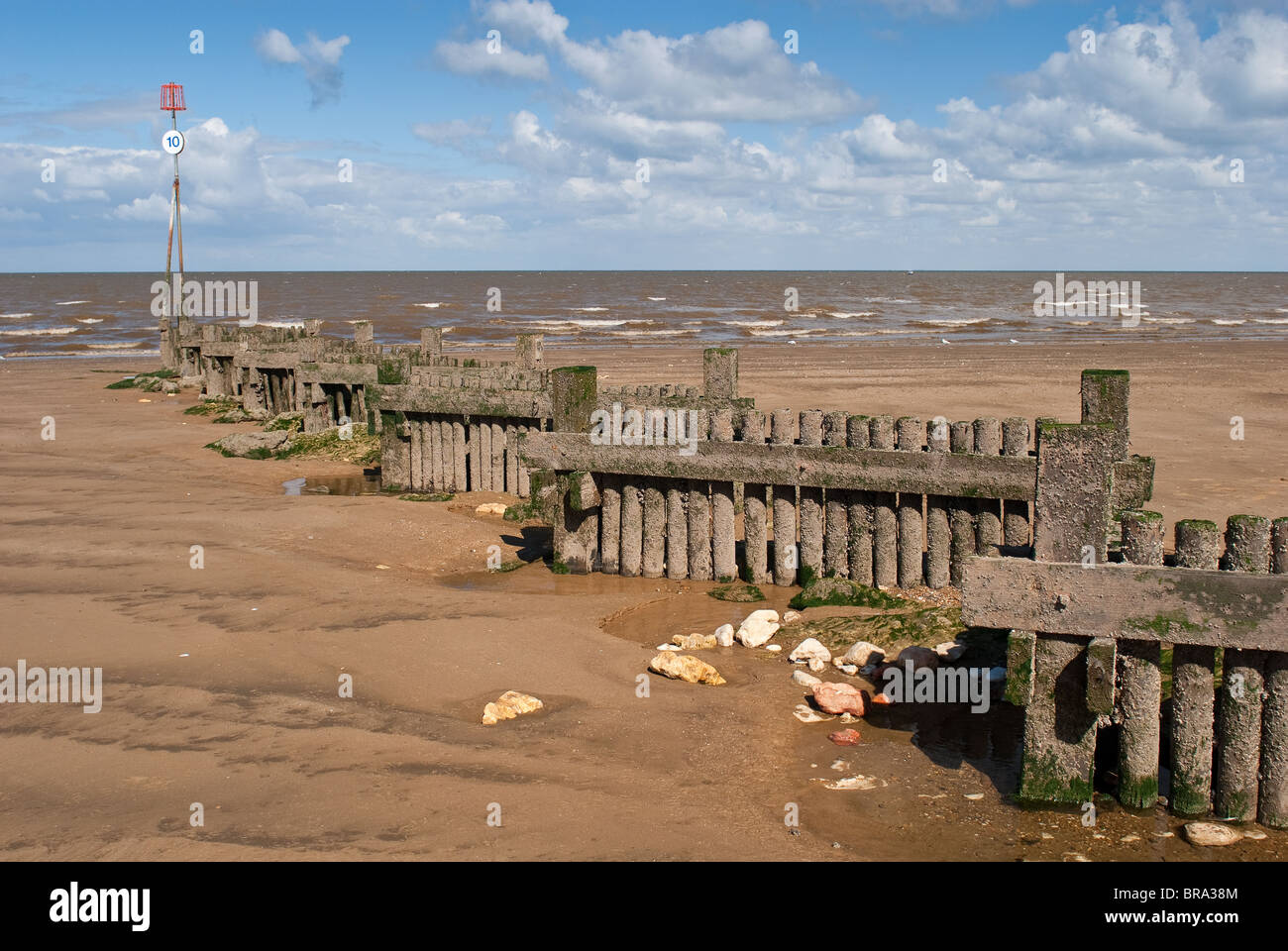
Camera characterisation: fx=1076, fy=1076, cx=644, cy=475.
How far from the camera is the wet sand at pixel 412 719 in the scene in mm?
5633

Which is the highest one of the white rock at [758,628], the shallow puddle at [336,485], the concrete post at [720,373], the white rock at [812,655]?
the concrete post at [720,373]

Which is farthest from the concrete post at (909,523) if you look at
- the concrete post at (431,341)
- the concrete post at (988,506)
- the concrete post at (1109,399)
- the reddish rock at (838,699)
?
the concrete post at (431,341)

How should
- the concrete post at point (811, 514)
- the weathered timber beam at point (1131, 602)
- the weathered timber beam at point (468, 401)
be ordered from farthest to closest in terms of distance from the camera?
the weathered timber beam at point (468, 401), the concrete post at point (811, 514), the weathered timber beam at point (1131, 602)

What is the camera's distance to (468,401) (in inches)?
541

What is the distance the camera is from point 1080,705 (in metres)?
5.90

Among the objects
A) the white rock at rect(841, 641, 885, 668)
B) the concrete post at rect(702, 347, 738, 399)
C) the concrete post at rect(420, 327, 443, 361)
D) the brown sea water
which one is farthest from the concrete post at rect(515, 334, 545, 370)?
the brown sea water

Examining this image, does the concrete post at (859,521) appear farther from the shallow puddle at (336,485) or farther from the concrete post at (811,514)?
the shallow puddle at (336,485)

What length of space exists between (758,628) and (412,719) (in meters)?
2.89

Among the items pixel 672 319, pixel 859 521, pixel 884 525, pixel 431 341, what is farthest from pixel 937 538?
pixel 672 319

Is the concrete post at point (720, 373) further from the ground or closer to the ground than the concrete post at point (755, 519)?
further from the ground

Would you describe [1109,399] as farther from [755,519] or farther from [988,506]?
[755,519]

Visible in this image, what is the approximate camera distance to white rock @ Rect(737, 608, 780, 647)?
28.1 ft

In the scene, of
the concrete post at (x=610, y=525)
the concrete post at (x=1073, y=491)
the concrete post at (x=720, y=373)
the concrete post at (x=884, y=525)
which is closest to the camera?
the concrete post at (x=1073, y=491)

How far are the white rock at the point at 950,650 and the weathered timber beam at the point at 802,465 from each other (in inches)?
53.7
